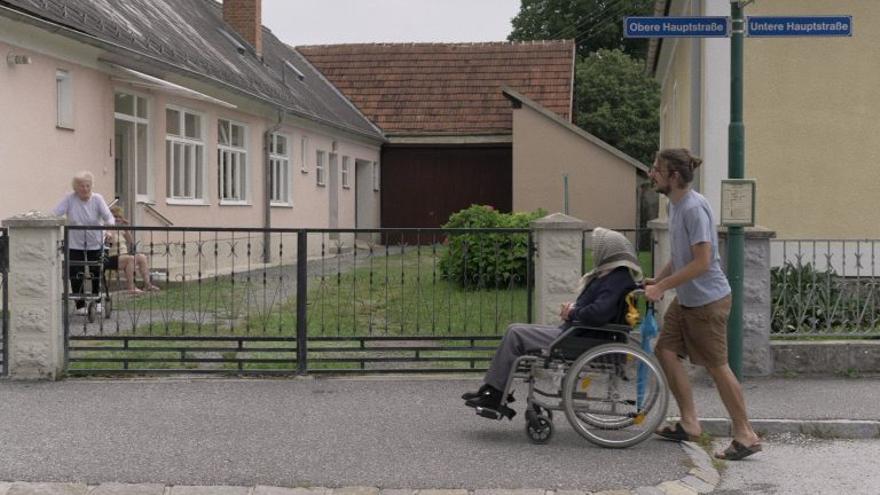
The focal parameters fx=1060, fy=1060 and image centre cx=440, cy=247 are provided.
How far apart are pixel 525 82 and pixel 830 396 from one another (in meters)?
25.0

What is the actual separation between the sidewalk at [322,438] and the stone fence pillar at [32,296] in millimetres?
268

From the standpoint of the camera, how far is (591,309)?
22.7 feet

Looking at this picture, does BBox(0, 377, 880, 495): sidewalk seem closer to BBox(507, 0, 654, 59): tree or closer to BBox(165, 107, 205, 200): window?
BBox(165, 107, 205, 200): window

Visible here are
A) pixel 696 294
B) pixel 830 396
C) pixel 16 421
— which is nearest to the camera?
pixel 696 294

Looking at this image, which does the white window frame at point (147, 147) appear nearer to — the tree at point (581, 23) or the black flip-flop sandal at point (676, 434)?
the black flip-flop sandal at point (676, 434)

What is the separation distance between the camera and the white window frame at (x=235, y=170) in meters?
21.3

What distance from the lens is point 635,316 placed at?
701 centimetres

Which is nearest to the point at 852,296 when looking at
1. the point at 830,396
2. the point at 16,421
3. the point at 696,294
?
the point at 830,396

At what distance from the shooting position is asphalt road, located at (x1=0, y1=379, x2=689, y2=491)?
20.6 feet

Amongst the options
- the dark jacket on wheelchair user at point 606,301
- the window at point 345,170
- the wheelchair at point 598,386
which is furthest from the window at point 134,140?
the window at point 345,170

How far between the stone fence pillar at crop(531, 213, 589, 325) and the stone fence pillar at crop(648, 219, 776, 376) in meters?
0.79

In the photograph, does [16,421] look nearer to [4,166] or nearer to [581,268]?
[581,268]

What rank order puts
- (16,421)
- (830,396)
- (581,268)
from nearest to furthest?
1. (16,421)
2. (830,396)
3. (581,268)

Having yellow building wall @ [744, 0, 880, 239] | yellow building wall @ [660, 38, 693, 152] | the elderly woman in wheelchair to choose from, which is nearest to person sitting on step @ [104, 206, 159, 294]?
the elderly woman in wheelchair
